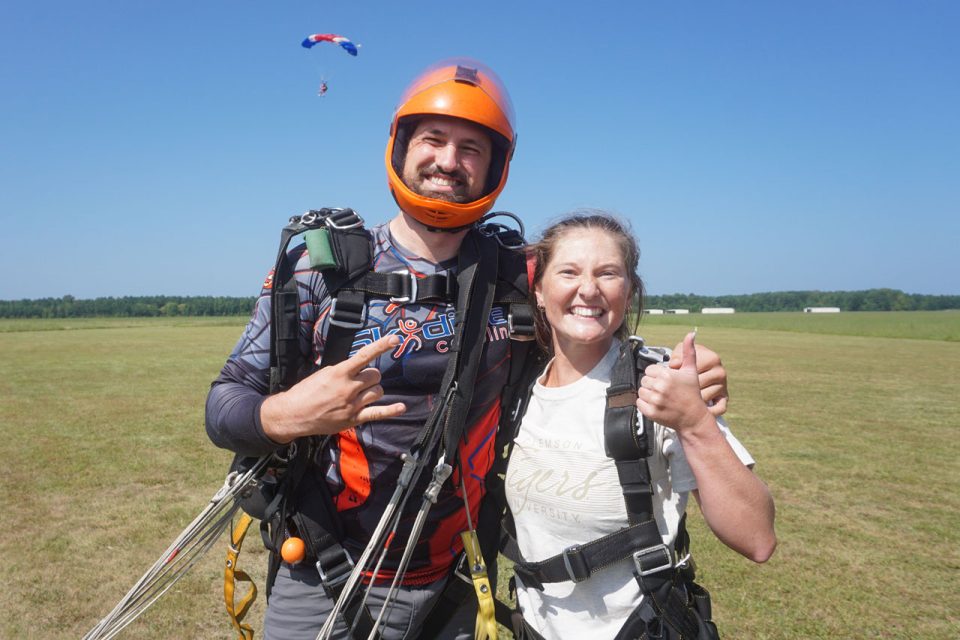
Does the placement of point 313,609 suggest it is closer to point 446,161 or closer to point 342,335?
point 342,335

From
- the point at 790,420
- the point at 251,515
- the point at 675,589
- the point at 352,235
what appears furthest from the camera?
the point at 790,420

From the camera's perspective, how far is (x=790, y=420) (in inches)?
490

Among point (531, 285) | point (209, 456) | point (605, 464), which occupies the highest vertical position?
point (531, 285)

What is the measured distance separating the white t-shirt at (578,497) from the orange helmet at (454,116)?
0.81 meters

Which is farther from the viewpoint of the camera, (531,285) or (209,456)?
(209,456)

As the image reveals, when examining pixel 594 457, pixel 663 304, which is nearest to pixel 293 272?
pixel 594 457

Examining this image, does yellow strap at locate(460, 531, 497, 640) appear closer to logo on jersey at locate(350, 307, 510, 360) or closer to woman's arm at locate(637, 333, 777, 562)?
logo on jersey at locate(350, 307, 510, 360)

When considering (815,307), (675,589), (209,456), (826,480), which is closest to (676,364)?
(675,589)

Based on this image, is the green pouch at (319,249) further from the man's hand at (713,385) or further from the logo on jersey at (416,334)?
the man's hand at (713,385)

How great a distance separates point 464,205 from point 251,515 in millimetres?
1546

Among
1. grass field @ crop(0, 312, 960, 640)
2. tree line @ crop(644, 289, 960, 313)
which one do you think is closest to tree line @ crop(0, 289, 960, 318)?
tree line @ crop(644, 289, 960, 313)

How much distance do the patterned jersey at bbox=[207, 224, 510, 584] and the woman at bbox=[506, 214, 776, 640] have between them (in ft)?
0.64

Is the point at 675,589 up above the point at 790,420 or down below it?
above

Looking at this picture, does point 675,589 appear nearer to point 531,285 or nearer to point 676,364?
point 676,364
